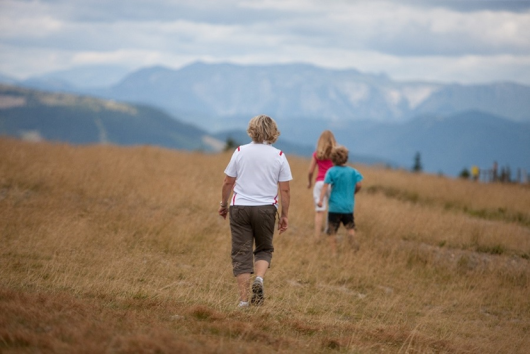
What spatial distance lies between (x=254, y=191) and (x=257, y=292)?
1.04 meters

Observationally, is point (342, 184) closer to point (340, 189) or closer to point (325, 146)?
point (340, 189)

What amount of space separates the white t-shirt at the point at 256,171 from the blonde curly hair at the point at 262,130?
71 mm

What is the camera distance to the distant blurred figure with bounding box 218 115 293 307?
6.29m

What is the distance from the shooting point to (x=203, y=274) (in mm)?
8258

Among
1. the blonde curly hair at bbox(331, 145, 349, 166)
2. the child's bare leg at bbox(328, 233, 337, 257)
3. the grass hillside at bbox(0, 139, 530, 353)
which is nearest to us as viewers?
the grass hillside at bbox(0, 139, 530, 353)

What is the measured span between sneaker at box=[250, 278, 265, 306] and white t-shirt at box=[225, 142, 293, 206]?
816 millimetres

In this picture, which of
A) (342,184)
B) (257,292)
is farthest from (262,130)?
(342,184)

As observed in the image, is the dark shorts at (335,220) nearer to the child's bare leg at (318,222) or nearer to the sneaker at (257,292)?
the child's bare leg at (318,222)

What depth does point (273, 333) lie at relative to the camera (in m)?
5.47

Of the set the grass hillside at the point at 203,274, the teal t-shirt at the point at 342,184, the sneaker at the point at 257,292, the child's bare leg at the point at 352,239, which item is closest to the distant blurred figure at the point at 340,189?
the teal t-shirt at the point at 342,184

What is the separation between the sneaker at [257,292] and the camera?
21.0 ft

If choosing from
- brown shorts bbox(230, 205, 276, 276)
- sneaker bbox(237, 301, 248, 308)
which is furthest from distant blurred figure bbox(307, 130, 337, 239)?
sneaker bbox(237, 301, 248, 308)

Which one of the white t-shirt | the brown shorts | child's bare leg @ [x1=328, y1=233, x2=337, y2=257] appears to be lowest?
child's bare leg @ [x1=328, y1=233, x2=337, y2=257]

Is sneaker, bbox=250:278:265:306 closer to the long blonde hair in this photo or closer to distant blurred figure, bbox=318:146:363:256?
distant blurred figure, bbox=318:146:363:256
